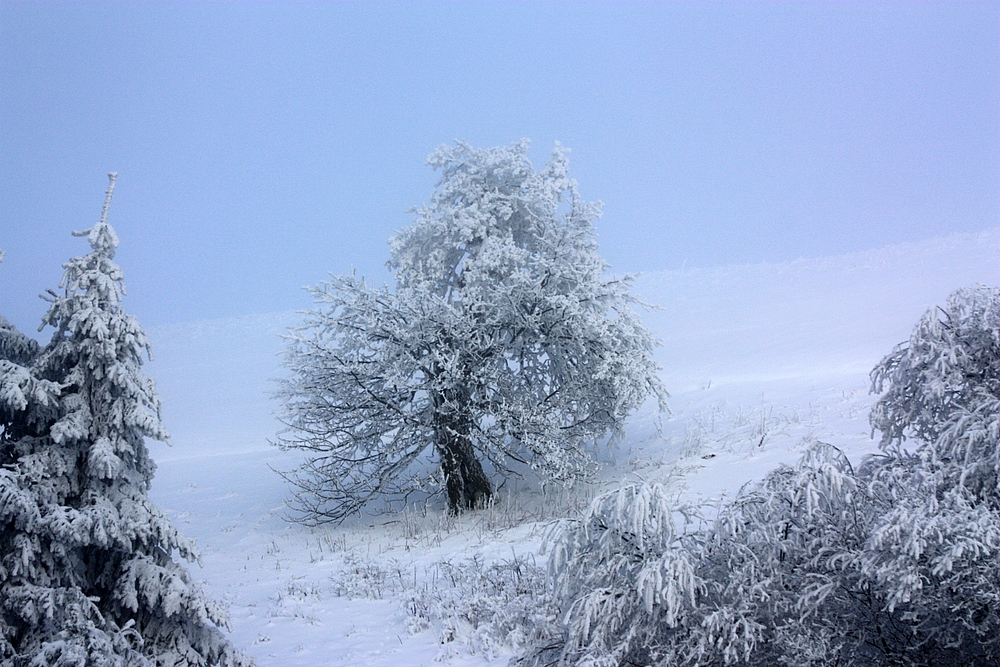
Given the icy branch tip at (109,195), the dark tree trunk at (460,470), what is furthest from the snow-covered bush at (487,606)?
the icy branch tip at (109,195)

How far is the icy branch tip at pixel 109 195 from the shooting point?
18.8ft

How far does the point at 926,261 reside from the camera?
42.9 metres

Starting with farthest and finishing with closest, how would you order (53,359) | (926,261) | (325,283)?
(926,261) < (325,283) < (53,359)

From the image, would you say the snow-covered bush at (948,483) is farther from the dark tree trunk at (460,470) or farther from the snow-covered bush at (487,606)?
the dark tree trunk at (460,470)

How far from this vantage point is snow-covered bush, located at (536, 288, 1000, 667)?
11.9 feet

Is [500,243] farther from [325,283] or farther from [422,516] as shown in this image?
[422,516]

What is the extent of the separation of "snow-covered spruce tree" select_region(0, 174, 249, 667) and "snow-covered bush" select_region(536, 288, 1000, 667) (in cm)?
305

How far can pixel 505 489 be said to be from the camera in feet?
45.5

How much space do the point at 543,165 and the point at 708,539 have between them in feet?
33.6

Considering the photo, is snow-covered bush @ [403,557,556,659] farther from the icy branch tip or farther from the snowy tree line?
the icy branch tip

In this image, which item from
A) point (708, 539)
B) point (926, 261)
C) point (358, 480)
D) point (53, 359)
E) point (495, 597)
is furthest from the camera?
point (926, 261)

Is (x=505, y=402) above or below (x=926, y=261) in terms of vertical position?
below

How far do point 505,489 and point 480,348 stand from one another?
3319 mm

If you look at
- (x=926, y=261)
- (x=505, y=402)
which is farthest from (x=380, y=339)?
(x=926, y=261)
